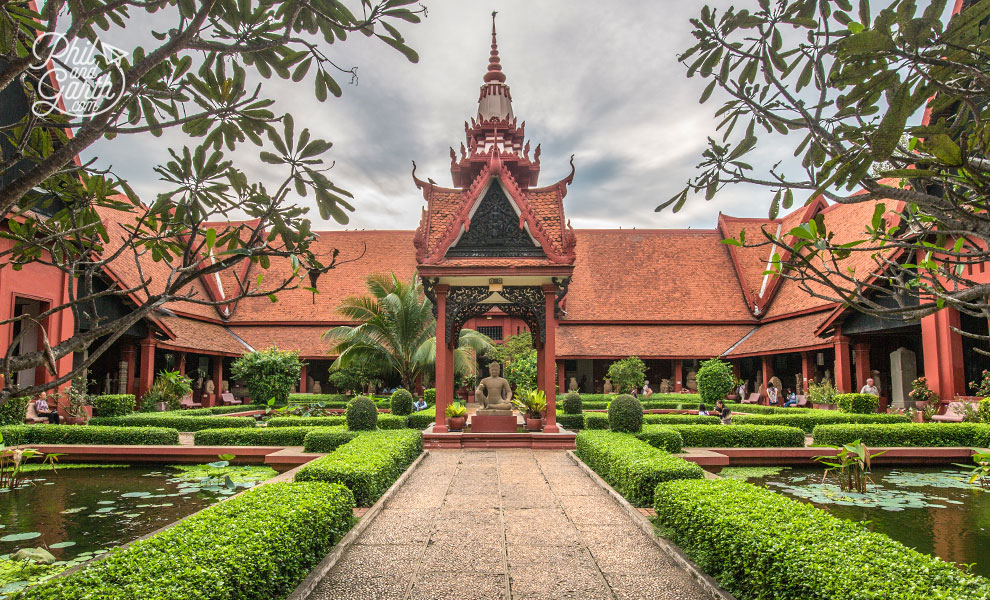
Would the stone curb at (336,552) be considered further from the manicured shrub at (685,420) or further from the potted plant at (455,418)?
the manicured shrub at (685,420)

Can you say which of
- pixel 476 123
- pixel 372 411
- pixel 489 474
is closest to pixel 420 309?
pixel 476 123

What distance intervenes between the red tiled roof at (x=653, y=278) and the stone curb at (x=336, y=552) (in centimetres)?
2020

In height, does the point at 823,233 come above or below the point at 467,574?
above

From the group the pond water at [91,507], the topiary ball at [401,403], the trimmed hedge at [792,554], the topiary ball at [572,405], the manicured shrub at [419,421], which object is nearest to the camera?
the trimmed hedge at [792,554]

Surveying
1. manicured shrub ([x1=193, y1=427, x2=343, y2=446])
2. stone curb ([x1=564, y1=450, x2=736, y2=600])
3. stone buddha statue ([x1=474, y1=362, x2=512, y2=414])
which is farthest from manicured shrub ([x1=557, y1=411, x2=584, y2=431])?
stone curb ([x1=564, y1=450, x2=736, y2=600])

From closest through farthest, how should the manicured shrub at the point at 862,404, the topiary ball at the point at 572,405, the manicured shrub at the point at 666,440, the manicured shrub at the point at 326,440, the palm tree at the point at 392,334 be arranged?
the manicured shrub at the point at 666,440, the manicured shrub at the point at 326,440, the manicured shrub at the point at 862,404, the topiary ball at the point at 572,405, the palm tree at the point at 392,334

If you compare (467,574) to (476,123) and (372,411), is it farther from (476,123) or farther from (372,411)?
(476,123)

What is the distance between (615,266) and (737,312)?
18.8 ft

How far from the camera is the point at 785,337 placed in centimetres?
2091

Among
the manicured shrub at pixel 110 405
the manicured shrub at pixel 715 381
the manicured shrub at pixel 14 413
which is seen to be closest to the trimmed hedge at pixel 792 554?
the manicured shrub at pixel 715 381

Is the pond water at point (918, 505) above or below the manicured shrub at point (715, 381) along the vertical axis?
below

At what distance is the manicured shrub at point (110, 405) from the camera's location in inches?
524

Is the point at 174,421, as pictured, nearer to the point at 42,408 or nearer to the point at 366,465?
the point at 42,408

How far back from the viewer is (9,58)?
6.33ft
